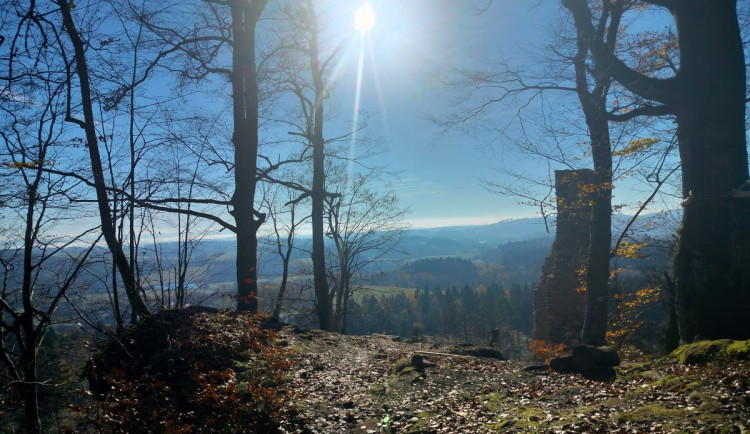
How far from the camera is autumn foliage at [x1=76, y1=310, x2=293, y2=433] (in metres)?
4.57

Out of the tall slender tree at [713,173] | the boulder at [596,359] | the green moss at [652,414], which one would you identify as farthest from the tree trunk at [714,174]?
the green moss at [652,414]

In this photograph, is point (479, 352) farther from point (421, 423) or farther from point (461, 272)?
point (461, 272)

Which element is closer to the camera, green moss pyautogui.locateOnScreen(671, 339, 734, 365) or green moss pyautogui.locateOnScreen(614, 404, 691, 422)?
green moss pyautogui.locateOnScreen(614, 404, 691, 422)

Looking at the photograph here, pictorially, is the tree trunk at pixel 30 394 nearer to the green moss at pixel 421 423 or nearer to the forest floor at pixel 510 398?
the forest floor at pixel 510 398

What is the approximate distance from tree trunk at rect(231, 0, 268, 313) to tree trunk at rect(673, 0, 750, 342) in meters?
7.72

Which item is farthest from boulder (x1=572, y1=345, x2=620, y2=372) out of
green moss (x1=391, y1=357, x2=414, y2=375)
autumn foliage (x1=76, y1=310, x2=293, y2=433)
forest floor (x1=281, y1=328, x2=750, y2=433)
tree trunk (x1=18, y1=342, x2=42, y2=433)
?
tree trunk (x1=18, y1=342, x2=42, y2=433)

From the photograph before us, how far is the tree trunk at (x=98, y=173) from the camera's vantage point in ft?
20.1

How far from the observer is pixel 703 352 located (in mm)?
4910

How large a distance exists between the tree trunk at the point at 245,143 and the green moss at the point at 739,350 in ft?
25.8

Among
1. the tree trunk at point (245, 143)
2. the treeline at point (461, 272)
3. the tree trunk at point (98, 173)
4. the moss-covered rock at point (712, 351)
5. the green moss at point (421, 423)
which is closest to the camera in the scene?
the moss-covered rock at point (712, 351)

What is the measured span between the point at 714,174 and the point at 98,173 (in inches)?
338

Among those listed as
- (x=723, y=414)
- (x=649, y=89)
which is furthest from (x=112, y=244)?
(x=649, y=89)

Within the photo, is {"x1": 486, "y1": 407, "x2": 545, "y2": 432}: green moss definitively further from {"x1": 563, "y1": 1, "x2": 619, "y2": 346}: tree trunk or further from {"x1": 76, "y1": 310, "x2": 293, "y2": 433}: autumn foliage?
{"x1": 563, "y1": 1, "x2": 619, "y2": 346}: tree trunk

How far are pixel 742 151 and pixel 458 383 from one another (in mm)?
4982
